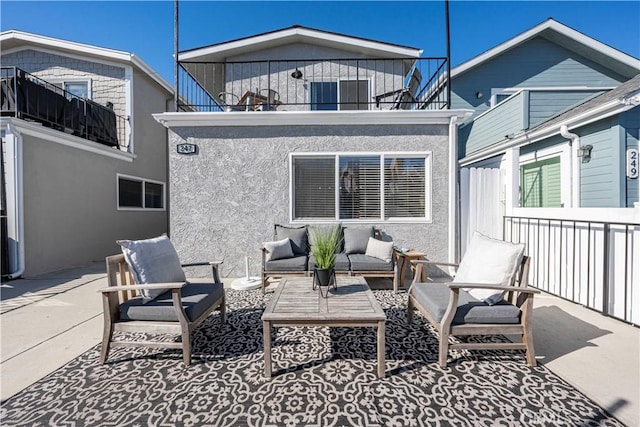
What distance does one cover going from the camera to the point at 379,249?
4602 mm

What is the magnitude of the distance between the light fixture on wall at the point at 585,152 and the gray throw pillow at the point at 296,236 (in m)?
5.12

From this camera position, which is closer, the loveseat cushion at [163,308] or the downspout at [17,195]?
the loveseat cushion at [163,308]

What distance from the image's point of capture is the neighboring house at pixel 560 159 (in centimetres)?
346

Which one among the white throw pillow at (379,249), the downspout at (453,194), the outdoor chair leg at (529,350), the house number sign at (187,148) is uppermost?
the house number sign at (187,148)

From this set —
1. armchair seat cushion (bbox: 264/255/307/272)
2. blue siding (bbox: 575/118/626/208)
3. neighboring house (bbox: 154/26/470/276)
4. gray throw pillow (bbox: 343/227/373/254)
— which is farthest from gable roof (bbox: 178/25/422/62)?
armchair seat cushion (bbox: 264/255/307/272)

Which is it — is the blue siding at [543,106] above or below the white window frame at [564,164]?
above

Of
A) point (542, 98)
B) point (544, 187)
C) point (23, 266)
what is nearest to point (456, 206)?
point (544, 187)

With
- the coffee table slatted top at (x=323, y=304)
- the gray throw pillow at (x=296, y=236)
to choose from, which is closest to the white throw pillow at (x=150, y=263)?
the coffee table slatted top at (x=323, y=304)

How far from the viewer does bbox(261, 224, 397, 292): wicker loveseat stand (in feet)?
14.3

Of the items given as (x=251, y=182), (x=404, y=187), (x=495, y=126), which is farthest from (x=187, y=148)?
(x=495, y=126)

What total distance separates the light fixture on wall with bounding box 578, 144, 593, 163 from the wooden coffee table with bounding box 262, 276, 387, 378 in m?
4.99

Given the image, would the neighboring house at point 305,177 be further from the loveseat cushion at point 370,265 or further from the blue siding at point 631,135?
the blue siding at point 631,135

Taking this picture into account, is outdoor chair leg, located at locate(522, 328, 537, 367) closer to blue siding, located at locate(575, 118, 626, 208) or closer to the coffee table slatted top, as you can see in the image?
the coffee table slatted top

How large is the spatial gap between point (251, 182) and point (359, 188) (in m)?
2.06
